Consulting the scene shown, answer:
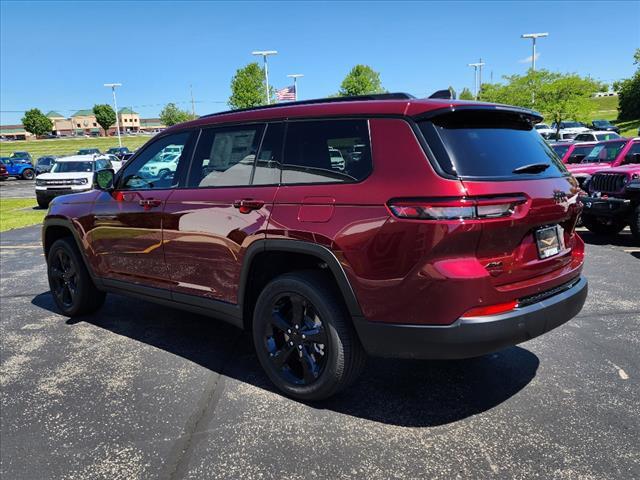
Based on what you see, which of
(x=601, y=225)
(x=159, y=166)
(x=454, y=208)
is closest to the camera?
(x=454, y=208)

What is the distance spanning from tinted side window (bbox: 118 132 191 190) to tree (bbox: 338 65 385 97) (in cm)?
5046

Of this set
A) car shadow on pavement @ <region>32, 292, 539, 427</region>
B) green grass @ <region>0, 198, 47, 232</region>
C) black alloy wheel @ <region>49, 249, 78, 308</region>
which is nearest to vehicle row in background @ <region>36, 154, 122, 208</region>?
green grass @ <region>0, 198, 47, 232</region>

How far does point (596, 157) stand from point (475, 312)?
1108 centimetres

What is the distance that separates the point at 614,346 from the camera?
400 centimetres

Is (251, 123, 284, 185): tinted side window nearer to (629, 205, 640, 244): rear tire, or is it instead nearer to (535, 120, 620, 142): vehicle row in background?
(629, 205, 640, 244): rear tire

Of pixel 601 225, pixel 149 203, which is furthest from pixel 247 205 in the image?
pixel 601 225

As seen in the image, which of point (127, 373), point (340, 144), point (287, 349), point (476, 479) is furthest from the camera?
point (127, 373)

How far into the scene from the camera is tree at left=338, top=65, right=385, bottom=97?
176 feet

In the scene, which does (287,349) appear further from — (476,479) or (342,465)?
(476,479)

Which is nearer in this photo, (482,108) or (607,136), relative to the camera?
(482,108)

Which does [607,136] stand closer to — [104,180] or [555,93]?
[555,93]

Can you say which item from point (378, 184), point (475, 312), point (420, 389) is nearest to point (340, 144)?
point (378, 184)

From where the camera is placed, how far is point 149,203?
13.3 feet

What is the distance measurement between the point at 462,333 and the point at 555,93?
3559cm
